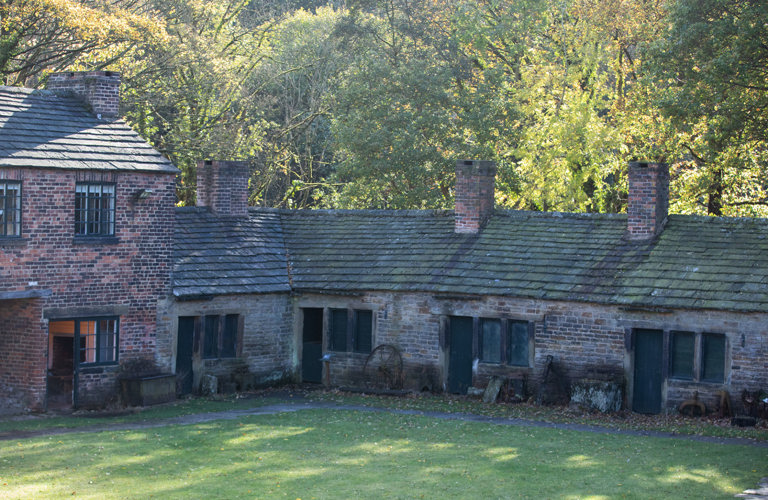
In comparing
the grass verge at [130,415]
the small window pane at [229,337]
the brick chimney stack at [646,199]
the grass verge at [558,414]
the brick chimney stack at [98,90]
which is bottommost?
the grass verge at [130,415]

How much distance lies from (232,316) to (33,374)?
209 inches

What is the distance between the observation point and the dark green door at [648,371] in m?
21.8

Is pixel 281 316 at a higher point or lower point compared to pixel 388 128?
lower

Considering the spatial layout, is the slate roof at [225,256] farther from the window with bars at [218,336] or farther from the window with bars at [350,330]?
the window with bars at [350,330]

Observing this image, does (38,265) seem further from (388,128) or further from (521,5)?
(521,5)

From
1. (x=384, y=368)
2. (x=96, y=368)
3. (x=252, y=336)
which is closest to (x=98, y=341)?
(x=96, y=368)

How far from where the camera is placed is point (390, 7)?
42344 mm

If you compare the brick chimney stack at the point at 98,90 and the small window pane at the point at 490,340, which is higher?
the brick chimney stack at the point at 98,90

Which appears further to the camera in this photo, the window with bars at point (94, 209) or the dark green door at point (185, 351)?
the dark green door at point (185, 351)

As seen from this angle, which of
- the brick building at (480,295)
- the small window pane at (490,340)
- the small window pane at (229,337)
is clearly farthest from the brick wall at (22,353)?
the small window pane at (490,340)

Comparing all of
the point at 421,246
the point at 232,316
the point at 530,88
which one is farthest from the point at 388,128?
the point at 232,316

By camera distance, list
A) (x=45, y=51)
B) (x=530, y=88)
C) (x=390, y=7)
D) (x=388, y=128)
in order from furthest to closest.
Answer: (x=390, y=7) → (x=530, y=88) → (x=388, y=128) → (x=45, y=51)

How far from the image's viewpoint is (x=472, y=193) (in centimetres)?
2569

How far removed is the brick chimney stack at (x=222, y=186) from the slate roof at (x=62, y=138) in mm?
3688
